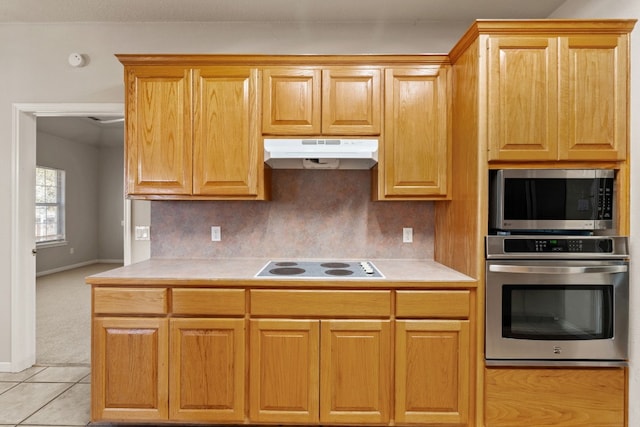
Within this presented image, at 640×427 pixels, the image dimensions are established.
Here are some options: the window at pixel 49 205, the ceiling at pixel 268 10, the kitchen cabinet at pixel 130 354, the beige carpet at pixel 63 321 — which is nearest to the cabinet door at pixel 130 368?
the kitchen cabinet at pixel 130 354

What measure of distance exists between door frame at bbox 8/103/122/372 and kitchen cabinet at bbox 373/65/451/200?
2074mm

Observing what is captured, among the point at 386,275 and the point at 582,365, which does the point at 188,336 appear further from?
the point at 582,365

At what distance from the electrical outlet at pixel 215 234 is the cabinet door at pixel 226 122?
0.54 meters

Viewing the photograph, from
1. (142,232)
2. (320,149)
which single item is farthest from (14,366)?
(320,149)

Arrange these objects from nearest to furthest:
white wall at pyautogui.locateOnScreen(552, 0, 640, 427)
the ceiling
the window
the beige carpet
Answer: white wall at pyautogui.locateOnScreen(552, 0, 640, 427), the ceiling, the beige carpet, the window

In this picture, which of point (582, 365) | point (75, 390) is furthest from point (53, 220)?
point (582, 365)

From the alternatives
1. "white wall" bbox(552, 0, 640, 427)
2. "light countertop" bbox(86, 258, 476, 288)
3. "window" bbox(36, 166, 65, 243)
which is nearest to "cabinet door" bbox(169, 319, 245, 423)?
"light countertop" bbox(86, 258, 476, 288)

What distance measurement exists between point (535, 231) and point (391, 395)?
4.06 feet

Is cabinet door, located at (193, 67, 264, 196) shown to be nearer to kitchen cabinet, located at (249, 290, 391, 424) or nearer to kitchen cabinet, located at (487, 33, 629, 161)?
kitchen cabinet, located at (249, 290, 391, 424)

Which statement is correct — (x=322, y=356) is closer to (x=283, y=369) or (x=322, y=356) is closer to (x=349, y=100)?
(x=283, y=369)

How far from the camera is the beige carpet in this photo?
312cm

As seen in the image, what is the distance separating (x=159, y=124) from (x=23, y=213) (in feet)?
4.98

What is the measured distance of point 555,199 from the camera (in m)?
1.98

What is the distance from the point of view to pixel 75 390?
8.41 feet
